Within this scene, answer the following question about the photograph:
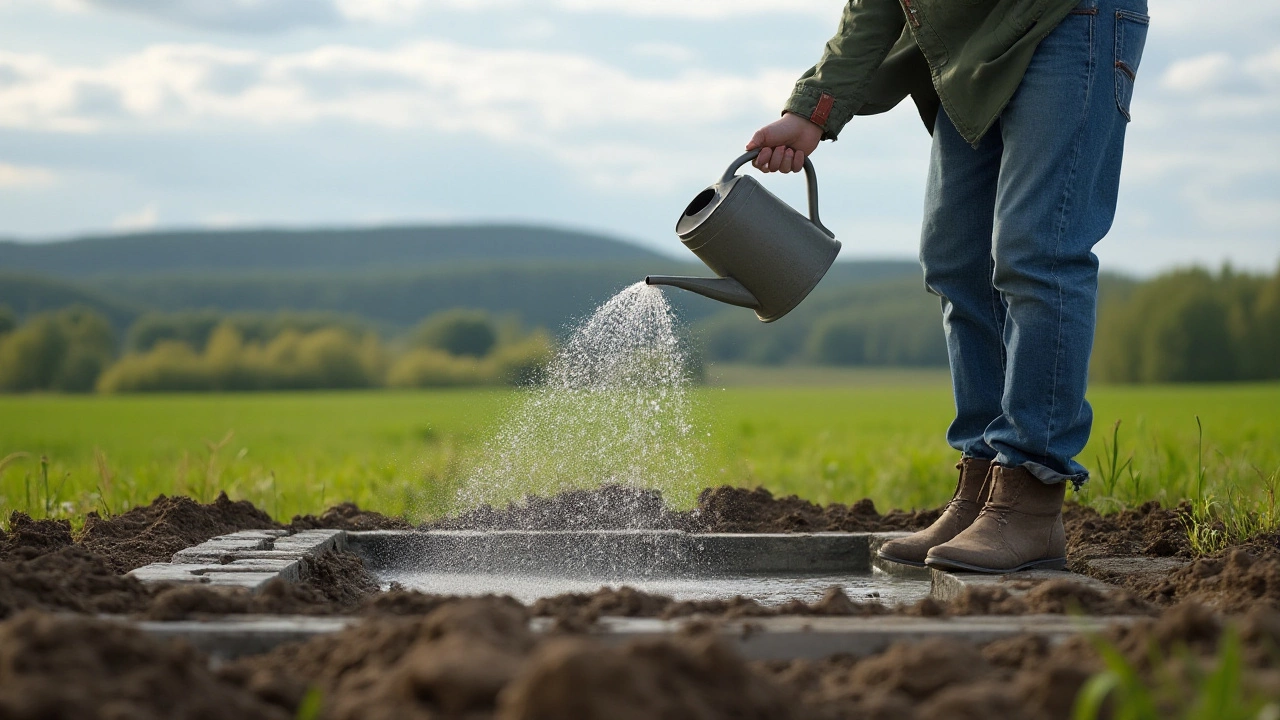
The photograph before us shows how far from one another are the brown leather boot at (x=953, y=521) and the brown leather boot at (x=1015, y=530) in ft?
0.83

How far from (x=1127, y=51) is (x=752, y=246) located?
115cm

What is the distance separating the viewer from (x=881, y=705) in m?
1.47

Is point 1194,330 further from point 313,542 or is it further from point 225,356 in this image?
point 313,542

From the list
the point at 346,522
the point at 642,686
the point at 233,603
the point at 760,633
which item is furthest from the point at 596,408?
the point at 642,686

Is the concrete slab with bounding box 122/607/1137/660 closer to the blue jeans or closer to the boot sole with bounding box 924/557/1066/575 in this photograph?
the boot sole with bounding box 924/557/1066/575

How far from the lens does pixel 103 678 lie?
4.97 feet

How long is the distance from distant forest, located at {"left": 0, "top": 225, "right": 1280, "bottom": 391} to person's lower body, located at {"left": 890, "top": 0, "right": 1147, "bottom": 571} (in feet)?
3.24

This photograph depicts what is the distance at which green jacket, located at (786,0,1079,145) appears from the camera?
3004 mm

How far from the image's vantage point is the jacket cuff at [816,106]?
11.5ft

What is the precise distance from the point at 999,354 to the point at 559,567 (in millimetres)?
1556

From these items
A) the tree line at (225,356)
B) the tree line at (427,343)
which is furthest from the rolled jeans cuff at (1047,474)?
the tree line at (225,356)

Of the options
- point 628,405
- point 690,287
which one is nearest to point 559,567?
point 628,405

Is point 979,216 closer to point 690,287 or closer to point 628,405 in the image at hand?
point 690,287

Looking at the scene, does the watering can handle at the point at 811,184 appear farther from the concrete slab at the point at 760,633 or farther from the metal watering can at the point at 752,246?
the concrete slab at the point at 760,633
